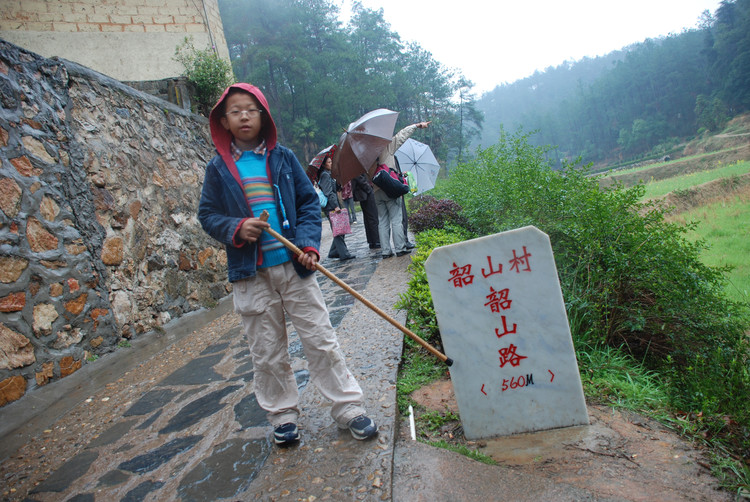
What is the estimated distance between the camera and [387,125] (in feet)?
19.4

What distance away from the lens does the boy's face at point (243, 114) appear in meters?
2.22

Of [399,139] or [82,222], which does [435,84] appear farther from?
[82,222]

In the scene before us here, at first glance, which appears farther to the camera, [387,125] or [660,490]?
[387,125]

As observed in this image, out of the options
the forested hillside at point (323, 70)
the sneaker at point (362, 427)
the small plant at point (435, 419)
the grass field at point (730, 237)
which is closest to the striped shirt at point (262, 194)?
A: the sneaker at point (362, 427)

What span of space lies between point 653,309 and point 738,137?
4574cm

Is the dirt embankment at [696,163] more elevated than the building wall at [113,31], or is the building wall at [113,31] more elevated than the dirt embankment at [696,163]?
the building wall at [113,31]

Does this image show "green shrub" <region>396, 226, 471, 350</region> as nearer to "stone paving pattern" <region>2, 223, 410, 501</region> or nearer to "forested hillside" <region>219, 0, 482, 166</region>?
"stone paving pattern" <region>2, 223, 410, 501</region>

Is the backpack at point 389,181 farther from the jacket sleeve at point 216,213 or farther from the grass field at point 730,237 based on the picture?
the jacket sleeve at point 216,213

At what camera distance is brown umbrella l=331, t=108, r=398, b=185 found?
572 cm

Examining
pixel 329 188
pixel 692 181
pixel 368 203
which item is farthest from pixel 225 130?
pixel 692 181

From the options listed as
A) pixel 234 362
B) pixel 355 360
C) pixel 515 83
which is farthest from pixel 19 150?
pixel 515 83

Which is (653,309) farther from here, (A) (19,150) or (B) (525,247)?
(A) (19,150)

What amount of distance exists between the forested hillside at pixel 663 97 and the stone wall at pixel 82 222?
4337cm

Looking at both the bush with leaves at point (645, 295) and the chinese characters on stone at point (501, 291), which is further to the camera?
the bush with leaves at point (645, 295)
